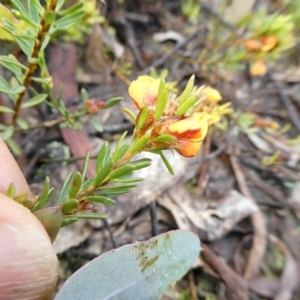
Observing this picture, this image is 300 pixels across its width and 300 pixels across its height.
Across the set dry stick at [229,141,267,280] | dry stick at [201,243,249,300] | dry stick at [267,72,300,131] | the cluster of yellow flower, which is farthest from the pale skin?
dry stick at [267,72,300,131]

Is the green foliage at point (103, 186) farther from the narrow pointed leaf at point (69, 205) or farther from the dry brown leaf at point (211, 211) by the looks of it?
the dry brown leaf at point (211, 211)

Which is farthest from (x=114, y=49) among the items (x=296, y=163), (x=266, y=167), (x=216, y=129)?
(x=296, y=163)

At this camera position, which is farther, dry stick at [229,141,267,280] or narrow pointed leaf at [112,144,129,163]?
dry stick at [229,141,267,280]

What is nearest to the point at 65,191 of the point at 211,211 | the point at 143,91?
the point at 143,91

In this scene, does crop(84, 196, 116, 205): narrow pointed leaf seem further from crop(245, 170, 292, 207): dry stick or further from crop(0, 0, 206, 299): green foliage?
crop(245, 170, 292, 207): dry stick

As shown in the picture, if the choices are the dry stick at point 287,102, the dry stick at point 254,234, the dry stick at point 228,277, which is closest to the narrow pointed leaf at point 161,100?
the dry stick at point 228,277
